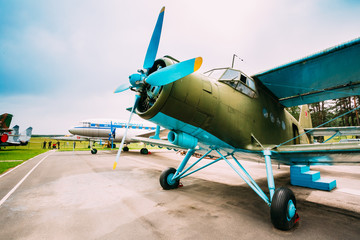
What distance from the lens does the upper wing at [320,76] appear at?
3.89 m

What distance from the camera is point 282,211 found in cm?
294

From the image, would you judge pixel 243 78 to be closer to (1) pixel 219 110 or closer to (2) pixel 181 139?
(1) pixel 219 110

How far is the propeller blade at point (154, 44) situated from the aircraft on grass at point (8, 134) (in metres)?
29.5

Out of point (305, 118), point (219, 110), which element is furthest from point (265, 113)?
point (305, 118)

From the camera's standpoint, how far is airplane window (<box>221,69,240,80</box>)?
4.21m

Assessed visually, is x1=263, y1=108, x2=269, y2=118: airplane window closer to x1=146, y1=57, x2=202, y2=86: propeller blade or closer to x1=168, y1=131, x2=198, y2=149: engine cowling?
x1=168, y1=131, x2=198, y2=149: engine cowling

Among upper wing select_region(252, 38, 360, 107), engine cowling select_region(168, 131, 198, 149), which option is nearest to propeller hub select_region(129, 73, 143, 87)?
engine cowling select_region(168, 131, 198, 149)

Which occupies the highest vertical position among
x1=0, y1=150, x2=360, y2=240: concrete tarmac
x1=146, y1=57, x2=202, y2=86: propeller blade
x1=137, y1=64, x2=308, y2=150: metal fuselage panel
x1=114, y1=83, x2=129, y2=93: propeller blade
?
x1=114, y1=83, x2=129, y2=93: propeller blade

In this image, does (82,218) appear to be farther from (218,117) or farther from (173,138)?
(218,117)

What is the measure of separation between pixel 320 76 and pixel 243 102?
2571mm

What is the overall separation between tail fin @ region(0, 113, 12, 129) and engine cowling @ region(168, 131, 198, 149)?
3442 cm

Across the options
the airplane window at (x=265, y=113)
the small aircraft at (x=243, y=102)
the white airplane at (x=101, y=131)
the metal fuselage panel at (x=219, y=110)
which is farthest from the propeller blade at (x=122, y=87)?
the white airplane at (x=101, y=131)

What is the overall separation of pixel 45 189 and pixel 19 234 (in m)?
3.60

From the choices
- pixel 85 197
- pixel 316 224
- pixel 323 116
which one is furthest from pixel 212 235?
pixel 323 116
